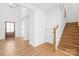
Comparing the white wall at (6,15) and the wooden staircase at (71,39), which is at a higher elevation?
the white wall at (6,15)

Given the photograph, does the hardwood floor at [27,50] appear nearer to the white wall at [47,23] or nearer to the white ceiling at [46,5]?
the white wall at [47,23]

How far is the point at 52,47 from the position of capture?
1566 mm

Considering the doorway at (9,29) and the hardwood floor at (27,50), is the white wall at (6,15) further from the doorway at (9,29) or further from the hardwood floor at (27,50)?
the hardwood floor at (27,50)

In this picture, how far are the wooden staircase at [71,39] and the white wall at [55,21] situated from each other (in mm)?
80

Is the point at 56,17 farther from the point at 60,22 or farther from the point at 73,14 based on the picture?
the point at 73,14

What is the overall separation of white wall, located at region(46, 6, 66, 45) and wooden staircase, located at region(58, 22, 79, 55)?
0.26 ft

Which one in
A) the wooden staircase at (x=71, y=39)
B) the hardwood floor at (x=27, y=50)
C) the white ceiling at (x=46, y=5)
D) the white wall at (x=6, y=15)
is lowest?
the hardwood floor at (x=27, y=50)

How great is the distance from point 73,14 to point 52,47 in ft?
2.10

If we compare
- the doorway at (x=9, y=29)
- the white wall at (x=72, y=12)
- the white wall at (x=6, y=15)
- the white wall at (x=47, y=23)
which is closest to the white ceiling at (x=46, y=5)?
the white wall at (x=47, y=23)

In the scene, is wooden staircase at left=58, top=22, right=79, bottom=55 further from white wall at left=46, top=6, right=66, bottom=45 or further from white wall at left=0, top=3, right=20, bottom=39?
white wall at left=0, top=3, right=20, bottom=39

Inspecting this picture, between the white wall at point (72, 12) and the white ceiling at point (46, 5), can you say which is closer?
the white wall at point (72, 12)

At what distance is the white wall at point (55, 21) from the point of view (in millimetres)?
1495

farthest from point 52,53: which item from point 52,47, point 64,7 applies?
point 64,7

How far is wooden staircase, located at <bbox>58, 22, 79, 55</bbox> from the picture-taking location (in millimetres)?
1446
